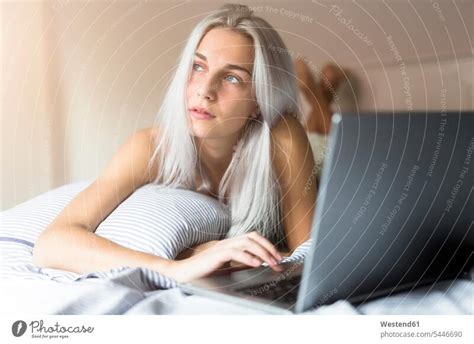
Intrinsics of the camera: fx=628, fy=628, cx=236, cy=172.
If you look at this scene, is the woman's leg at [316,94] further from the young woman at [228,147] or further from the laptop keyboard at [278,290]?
the laptop keyboard at [278,290]

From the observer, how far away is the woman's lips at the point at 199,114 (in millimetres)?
766

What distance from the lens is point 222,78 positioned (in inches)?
29.7

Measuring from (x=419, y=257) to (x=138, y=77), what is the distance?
0.40 m

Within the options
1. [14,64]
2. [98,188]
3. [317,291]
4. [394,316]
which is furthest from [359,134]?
[14,64]

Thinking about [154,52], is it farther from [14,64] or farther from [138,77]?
[14,64]

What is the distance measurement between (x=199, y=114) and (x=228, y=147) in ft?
0.18

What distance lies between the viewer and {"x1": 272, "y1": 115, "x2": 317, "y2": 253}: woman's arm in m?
0.77

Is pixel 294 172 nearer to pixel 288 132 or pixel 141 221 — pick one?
pixel 288 132

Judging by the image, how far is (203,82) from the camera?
0.76 meters

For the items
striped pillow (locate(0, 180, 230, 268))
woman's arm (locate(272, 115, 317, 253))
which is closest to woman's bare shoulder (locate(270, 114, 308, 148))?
woman's arm (locate(272, 115, 317, 253))

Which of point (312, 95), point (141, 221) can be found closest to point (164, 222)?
point (141, 221)

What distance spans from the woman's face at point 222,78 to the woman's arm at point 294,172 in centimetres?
5

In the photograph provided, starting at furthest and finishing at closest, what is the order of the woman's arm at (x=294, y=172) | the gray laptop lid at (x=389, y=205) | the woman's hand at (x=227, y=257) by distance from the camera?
the woman's arm at (x=294, y=172)
the woman's hand at (x=227, y=257)
the gray laptop lid at (x=389, y=205)

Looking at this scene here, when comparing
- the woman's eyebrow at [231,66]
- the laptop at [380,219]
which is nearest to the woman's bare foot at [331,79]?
the woman's eyebrow at [231,66]
